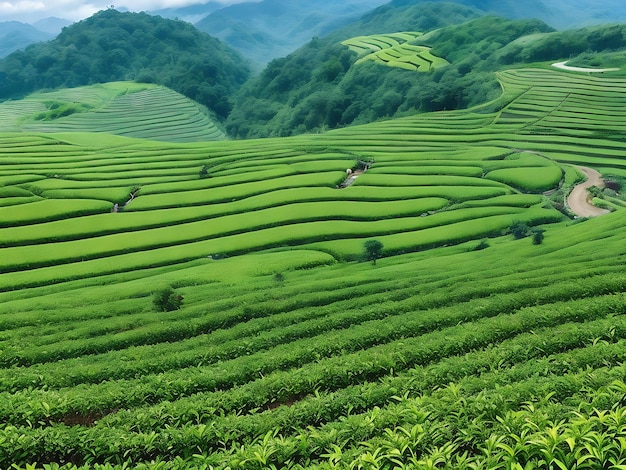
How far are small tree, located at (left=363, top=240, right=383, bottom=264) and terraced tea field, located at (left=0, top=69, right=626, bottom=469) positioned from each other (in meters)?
0.93

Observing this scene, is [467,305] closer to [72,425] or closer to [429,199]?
[72,425]

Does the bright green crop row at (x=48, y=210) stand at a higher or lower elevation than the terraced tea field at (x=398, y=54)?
lower

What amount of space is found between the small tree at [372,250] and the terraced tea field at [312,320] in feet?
3.04

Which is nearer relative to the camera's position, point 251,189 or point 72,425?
point 72,425

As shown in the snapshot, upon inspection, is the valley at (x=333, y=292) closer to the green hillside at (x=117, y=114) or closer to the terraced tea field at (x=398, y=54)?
the green hillside at (x=117, y=114)

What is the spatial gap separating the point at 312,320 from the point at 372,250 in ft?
30.5

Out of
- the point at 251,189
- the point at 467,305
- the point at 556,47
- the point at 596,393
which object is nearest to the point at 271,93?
the point at 556,47

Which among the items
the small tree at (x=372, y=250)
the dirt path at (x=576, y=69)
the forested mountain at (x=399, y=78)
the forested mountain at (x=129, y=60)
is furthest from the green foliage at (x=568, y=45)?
the forested mountain at (x=129, y=60)

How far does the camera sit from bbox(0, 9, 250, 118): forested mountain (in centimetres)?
11338

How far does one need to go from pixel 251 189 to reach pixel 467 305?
2254 centimetres

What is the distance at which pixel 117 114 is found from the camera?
81.8 m

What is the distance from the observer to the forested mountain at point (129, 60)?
4464 inches

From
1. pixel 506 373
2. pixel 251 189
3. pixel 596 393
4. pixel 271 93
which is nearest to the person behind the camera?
pixel 596 393

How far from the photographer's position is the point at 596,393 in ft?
29.8
